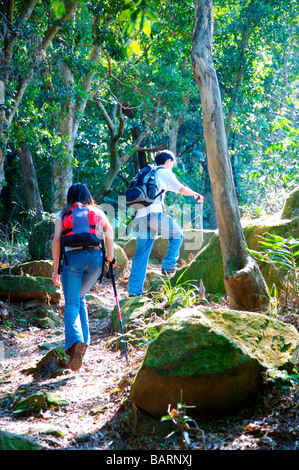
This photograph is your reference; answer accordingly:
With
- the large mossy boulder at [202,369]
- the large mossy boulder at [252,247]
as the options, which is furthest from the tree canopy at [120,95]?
the large mossy boulder at [202,369]

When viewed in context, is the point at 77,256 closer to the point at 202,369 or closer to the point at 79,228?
the point at 79,228

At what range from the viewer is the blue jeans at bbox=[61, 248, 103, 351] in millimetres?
4496

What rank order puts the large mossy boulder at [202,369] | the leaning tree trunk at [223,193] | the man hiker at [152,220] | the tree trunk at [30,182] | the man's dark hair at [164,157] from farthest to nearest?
the tree trunk at [30,182] → the man's dark hair at [164,157] → the man hiker at [152,220] → the leaning tree trunk at [223,193] → the large mossy boulder at [202,369]

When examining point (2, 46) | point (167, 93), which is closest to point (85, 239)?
point (2, 46)

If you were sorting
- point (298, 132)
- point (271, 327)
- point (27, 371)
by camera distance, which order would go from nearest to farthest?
point (271, 327)
point (27, 371)
point (298, 132)

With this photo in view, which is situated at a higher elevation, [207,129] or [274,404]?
[207,129]

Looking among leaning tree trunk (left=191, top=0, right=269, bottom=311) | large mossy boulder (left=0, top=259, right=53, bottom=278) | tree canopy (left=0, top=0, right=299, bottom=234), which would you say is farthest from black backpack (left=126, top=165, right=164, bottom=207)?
large mossy boulder (left=0, top=259, right=53, bottom=278)

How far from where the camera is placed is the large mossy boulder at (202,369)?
10.1 feet

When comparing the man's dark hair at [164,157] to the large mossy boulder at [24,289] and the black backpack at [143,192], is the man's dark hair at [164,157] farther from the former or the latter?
the large mossy boulder at [24,289]

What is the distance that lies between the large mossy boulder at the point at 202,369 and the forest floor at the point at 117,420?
98 mm

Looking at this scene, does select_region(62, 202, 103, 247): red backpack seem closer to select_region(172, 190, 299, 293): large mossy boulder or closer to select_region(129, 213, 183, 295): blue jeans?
select_region(129, 213, 183, 295): blue jeans
